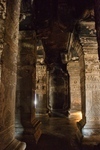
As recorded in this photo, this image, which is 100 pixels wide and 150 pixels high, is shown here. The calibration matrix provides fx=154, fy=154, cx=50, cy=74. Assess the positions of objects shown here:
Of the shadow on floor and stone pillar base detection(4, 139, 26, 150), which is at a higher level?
stone pillar base detection(4, 139, 26, 150)

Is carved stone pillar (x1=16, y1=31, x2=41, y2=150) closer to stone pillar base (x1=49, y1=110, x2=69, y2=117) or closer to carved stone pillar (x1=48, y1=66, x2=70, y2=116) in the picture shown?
stone pillar base (x1=49, y1=110, x2=69, y2=117)

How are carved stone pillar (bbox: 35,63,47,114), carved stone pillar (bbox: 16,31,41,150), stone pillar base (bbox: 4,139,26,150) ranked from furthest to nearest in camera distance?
1. carved stone pillar (bbox: 35,63,47,114)
2. carved stone pillar (bbox: 16,31,41,150)
3. stone pillar base (bbox: 4,139,26,150)

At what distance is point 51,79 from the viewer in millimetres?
12336

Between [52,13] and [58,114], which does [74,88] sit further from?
[52,13]

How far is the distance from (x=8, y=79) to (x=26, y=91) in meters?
2.46

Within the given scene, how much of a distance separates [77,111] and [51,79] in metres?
3.39

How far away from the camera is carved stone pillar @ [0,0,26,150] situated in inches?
76.3

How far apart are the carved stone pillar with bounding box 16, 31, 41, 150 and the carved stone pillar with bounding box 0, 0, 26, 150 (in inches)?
80.4

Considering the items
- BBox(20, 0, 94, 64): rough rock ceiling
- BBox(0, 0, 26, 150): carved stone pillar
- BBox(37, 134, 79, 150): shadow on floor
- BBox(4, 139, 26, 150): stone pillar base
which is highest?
BBox(20, 0, 94, 64): rough rock ceiling

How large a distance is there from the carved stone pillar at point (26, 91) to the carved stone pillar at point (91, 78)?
153 centimetres

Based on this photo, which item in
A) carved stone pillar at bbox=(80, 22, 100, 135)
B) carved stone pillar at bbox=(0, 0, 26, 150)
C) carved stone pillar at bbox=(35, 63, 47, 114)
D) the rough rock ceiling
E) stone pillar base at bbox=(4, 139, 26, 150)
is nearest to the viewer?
carved stone pillar at bbox=(0, 0, 26, 150)

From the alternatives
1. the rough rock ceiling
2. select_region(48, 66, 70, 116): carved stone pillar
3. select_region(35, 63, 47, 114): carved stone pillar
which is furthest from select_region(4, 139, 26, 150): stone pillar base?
select_region(48, 66, 70, 116): carved stone pillar

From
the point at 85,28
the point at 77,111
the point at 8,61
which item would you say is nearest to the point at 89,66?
the point at 85,28

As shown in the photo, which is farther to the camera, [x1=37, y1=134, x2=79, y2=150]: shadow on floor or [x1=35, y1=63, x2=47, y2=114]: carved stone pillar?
[x1=35, y1=63, x2=47, y2=114]: carved stone pillar
